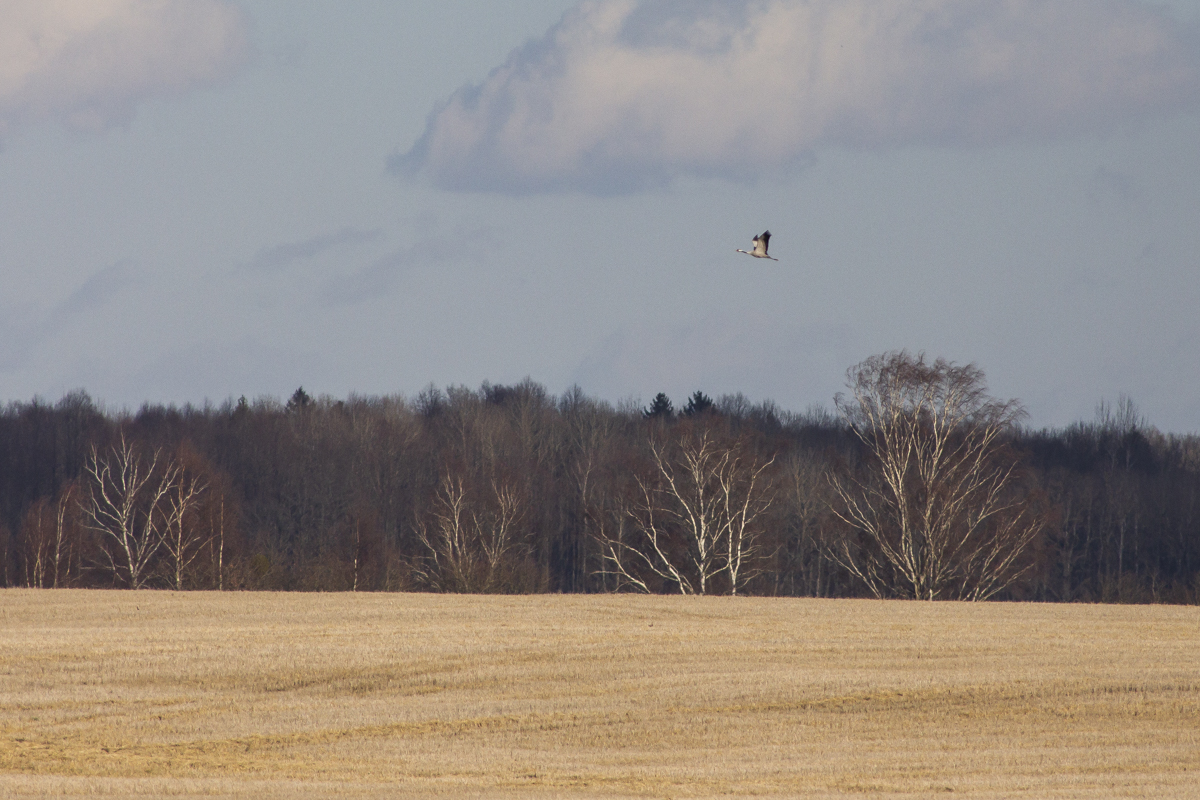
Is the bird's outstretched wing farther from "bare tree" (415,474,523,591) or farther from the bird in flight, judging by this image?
"bare tree" (415,474,523,591)

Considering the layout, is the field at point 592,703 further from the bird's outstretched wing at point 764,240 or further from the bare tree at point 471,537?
the bare tree at point 471,537

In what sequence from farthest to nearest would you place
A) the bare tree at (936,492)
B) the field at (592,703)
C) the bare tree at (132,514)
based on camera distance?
1. the bare tree at (132,514)
2. the bare tree at (936,492)
3. the field at (592,703)

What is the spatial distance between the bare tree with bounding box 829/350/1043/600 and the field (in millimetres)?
14052

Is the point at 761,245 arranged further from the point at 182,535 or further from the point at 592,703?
the point at 182,535

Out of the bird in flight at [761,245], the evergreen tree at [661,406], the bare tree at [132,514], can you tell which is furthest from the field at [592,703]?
the evergreen tree at [661,406]

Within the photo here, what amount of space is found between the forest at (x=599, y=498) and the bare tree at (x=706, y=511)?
6.4 inches

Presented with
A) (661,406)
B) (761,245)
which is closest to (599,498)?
(661,406)

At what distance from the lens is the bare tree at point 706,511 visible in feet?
186

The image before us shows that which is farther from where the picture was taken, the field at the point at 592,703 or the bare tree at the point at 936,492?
the bare tree at the point at 936,492

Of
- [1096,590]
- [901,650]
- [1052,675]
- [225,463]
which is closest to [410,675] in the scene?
[901,650]

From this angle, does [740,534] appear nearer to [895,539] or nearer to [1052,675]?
[895,539]

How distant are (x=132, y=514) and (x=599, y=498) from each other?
33.1 m

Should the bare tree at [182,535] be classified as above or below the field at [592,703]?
above

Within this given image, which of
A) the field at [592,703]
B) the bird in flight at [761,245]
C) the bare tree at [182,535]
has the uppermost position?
the bird in flight at [761,245]
